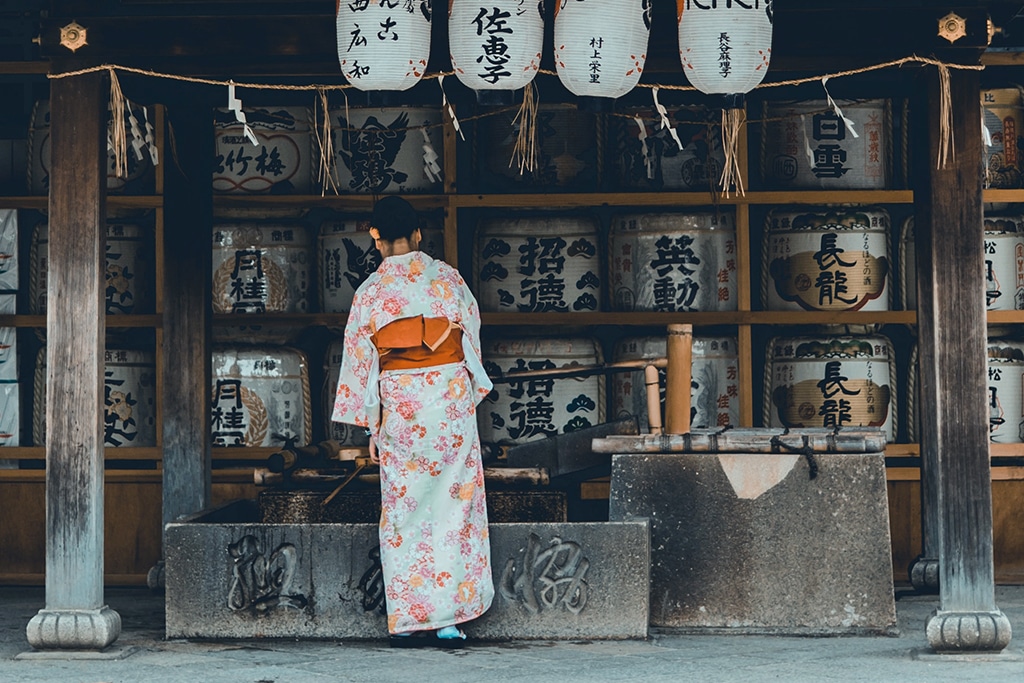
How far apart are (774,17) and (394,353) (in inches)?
85.1

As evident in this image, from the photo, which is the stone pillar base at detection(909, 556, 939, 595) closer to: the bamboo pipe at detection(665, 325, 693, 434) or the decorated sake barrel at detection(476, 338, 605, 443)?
the bamboo pipe at detection(665, 325, 693, 434)

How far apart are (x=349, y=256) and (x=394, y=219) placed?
1.91 metres

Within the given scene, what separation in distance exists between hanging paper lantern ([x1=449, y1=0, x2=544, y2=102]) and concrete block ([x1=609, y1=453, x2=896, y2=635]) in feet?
6.19

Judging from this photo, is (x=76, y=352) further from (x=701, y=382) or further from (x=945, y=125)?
(x=945, y=125)

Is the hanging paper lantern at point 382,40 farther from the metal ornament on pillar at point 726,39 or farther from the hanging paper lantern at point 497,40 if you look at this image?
the metal ornament on pillar at point 726,39

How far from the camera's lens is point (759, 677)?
545cm

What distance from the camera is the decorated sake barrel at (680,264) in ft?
26.4

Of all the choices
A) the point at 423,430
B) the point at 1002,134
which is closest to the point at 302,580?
the point at 423,430

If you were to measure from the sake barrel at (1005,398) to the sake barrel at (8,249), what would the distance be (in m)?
5.48

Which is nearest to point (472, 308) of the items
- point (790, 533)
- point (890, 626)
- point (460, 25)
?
point (460, 25)

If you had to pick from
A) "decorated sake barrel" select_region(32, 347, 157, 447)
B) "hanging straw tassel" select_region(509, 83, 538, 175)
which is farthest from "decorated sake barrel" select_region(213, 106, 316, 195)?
"hanging straw tassel" select_region(509, 83, 538, 175)

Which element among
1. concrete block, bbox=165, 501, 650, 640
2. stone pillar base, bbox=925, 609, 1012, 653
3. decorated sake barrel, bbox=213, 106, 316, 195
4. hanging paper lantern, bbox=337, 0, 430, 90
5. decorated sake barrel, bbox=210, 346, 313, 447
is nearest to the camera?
stone pillar base, bbox=925, 609, 1012, 653

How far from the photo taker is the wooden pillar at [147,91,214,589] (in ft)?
24.7

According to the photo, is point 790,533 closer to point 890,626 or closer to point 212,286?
point 890,626
